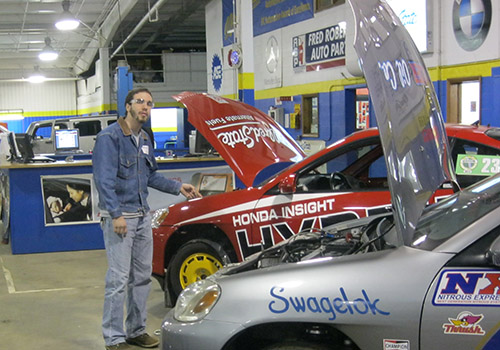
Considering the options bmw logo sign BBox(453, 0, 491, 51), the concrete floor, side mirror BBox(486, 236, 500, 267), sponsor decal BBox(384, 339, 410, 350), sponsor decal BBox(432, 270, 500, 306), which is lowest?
the concrete floor

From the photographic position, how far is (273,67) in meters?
15.8

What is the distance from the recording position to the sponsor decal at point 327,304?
268cm

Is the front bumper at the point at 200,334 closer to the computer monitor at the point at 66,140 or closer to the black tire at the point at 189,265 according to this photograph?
the black tire at the point at 189,265

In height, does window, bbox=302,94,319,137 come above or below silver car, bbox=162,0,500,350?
above

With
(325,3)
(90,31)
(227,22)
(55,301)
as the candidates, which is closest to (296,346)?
(55,301)

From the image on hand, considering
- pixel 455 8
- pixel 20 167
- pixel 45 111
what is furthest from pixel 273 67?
pixel 45 111

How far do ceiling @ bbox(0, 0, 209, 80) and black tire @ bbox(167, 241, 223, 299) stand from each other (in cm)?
1402

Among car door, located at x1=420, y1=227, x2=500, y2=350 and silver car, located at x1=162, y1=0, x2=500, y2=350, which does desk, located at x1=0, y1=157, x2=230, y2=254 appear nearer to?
silver car, located at x1=162, y1=0, x2=500, y2=350

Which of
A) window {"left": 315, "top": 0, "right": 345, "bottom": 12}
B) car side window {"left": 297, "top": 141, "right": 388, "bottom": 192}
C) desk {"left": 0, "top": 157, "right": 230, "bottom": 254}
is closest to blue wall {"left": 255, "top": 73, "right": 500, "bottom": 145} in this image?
window {"left": 315, "top": 0, "right": 345, "bottom": 12}

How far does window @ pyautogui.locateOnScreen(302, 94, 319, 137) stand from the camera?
14266mm

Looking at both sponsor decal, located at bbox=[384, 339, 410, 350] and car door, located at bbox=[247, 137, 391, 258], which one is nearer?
sponsor decal, located at bbox=[384, 339, 410, 350]

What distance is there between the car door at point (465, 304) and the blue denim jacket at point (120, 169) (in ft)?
8.46

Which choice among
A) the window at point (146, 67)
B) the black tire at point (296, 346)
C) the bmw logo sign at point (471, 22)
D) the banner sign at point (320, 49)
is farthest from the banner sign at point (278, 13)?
the window at point (146, 67)

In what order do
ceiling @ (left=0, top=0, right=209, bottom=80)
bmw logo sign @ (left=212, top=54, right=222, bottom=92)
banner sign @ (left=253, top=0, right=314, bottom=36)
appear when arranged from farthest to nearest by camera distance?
ceiling @ (left=0, top=0, right=209, bottom=80)
bmw logo sign @ (left=212, top=54, right=222, bottom=92)
banner sign @ (left=253, top=0, right=314, bottom=36)
